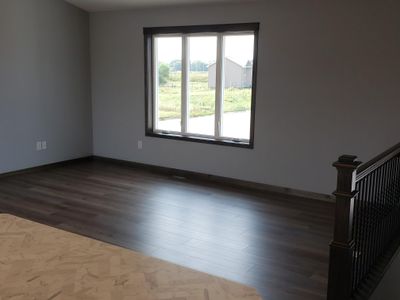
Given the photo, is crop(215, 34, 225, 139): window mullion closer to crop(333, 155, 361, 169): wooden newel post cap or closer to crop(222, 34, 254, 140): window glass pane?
crop(222, 34, 254, 140): window glass pane

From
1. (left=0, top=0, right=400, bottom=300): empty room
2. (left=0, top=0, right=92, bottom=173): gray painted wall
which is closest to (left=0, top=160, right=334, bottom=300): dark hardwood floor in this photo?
(left=0, top=0, right=400, bottom=300): empty room

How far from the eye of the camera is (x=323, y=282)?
10.7 ft

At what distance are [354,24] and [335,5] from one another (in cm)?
31

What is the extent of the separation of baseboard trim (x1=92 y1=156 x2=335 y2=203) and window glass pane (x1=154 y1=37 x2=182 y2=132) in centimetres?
63

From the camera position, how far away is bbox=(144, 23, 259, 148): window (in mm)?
5773

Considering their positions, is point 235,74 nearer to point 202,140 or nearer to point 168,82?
point 202,140

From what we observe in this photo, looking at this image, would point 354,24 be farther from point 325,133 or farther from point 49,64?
point 49,64

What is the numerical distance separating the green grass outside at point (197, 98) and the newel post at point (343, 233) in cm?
323

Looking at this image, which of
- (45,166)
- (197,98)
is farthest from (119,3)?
(45,166)

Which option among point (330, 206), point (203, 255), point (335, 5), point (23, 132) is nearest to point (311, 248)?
point (203, 255)

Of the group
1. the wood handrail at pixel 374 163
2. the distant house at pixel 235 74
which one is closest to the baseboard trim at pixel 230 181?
the distant house at pixel 235 74

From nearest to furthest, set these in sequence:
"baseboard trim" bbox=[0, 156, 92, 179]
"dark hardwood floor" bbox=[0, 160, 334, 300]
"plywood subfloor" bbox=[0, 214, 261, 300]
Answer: "plywood subfloor" bbox=[0, 214, 261, 300] → "dark hardwood floor" bbox=[0, 160, 334, 300] → "baseboard trim" bbox=[0, 156, 92, 179]

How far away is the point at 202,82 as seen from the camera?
243 inches

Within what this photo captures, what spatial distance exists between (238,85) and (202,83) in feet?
1.88
